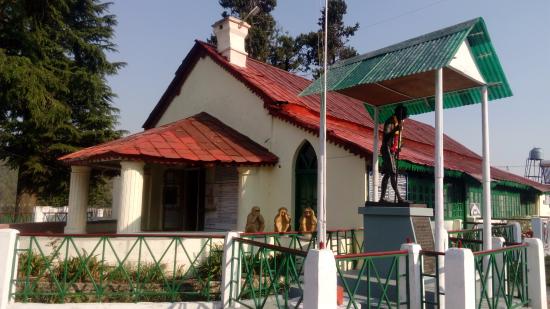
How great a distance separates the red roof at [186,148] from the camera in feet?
33.6

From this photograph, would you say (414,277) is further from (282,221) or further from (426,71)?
(282,221)

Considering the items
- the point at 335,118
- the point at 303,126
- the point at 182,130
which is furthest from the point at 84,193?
the point at 335,118

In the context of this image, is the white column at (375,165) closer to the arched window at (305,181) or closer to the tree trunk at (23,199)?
the arched window at (305,181)

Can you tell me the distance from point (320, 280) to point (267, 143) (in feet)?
28.2

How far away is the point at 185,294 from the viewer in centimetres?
777

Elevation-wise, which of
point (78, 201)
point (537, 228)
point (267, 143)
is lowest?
point (537, 228)

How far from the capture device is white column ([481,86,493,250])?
22.2 feet

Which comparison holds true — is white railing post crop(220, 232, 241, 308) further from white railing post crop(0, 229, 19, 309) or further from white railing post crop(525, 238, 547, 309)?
white railing post crop(525, 238, 547, 309)

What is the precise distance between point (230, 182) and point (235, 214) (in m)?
1.00

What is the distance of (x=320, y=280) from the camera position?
4113 mm

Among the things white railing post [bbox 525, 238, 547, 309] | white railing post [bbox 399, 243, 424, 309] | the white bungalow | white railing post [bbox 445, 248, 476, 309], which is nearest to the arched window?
the white bungalow

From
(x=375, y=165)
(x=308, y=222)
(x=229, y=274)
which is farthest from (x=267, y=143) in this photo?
(x=229, y=274)

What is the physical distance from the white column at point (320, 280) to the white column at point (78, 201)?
30.4 feet

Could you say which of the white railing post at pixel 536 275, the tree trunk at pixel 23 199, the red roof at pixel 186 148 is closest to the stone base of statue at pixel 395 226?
the white railing post at pixel 536 275
